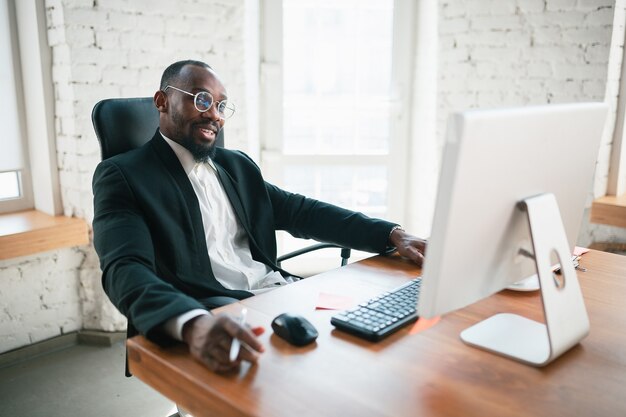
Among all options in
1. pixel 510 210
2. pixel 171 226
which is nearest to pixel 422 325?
pixel 510 210

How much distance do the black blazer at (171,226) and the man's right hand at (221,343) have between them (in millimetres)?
79

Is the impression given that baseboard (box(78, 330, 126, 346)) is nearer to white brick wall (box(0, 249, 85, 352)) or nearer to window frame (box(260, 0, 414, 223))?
white brick wall (box(0, 249, 85, 352))

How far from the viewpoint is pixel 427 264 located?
94 centimetres

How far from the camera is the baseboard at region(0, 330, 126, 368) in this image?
8.21 feet

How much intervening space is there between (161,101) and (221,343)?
1.06 m

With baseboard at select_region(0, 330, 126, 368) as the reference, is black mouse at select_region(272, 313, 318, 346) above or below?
above

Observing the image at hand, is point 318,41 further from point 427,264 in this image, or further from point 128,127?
point 427,264

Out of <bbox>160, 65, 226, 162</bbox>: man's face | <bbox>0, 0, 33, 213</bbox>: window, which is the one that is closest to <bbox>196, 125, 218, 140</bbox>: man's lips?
<bbox>160, 65, 226, 162</bbox>: man's face

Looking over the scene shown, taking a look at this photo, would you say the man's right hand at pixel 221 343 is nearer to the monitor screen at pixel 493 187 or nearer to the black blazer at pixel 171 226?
the black blazer at pixel 171 226

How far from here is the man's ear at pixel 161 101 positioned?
1.82 m

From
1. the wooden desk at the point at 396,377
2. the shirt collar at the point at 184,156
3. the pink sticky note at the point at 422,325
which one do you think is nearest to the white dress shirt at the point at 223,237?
the shirt collar at the point at 184,156

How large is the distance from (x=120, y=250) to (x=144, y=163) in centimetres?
40

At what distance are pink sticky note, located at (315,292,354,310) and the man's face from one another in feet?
2.36

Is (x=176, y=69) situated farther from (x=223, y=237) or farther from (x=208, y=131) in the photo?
(x=223, y=237)
